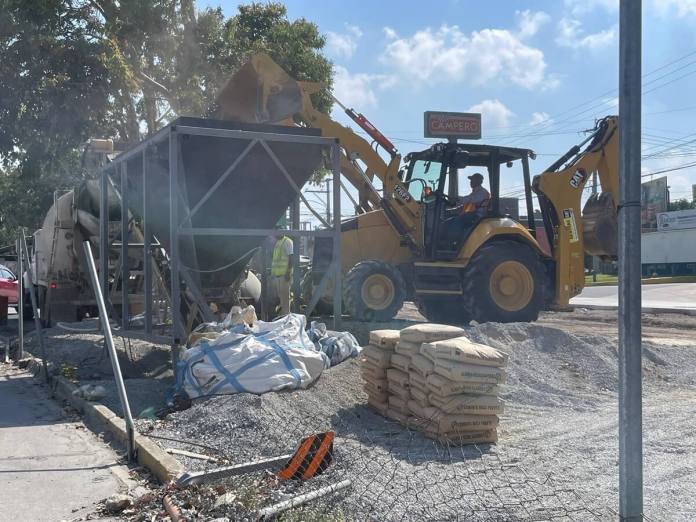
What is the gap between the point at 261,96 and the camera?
11336 mm

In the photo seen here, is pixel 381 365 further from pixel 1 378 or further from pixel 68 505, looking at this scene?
pixel 1 378

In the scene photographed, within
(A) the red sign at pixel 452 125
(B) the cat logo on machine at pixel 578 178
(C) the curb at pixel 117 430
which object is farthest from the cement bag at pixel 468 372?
(A) the red sign at pixel 452 125

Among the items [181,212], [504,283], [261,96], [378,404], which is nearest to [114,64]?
[261,96]

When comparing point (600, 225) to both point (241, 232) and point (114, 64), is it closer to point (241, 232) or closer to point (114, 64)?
point (241, 232)

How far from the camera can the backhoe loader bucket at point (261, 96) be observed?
11.1 m

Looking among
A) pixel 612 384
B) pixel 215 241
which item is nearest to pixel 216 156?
pixel 215 241

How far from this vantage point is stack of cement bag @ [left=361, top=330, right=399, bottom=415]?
6785 millimetres

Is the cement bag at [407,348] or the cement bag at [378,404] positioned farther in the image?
the cement bag at [378,404]

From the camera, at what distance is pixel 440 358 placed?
231 inches

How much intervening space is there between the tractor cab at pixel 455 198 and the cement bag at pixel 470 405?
6.14 m

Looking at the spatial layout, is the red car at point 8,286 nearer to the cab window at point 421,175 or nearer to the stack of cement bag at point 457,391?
the cab window at point 421,175

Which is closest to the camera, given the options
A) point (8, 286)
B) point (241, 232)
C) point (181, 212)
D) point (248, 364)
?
point (248, 364)

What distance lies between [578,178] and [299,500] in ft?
31.3

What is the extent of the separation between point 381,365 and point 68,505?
9.73ft
